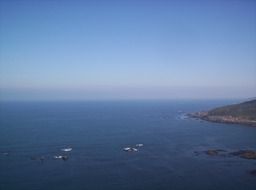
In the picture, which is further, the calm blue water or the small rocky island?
the small rocky island

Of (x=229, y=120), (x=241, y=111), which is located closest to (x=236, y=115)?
(x=241, y=111)

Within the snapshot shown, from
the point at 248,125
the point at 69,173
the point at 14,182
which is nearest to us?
the point at 14,182

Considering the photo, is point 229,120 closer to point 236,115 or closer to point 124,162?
point 236,115

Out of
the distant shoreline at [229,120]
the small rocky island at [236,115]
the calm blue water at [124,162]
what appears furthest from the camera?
the small rocky island at [236,115]

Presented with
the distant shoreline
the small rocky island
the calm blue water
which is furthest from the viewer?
the small rocky island

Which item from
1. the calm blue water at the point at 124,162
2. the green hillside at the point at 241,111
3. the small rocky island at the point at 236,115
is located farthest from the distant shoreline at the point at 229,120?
the calm blue water at the point at 124,162

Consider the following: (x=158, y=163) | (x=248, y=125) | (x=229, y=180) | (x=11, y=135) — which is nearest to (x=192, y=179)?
(x=229, y=180)

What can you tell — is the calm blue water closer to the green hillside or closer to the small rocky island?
the small rocky island

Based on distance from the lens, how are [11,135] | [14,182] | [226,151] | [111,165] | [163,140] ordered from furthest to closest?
[11,135], [163,140], [226,151], [111,165], [14,182]

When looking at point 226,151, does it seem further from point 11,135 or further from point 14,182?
point 11,135

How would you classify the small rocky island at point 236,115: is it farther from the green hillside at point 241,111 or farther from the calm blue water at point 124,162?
the calm blue water at point 124,162

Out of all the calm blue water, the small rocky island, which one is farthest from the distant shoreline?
the calm blue water
